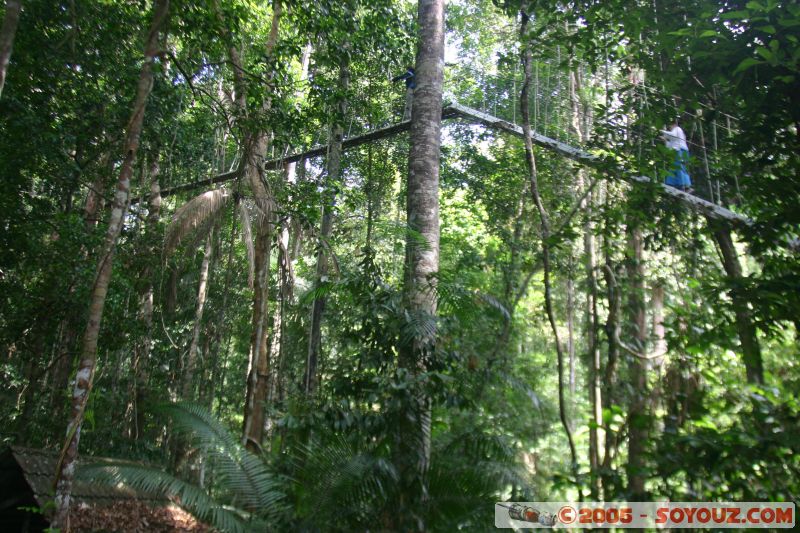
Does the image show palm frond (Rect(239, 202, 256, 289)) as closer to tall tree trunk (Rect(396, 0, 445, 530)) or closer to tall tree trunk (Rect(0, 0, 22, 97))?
tall tree trunk (Rect(396, 0, 445, 530))

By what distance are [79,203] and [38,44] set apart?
5.12 m

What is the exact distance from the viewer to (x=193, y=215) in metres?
6.40

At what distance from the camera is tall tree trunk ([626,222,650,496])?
2688 millimetres

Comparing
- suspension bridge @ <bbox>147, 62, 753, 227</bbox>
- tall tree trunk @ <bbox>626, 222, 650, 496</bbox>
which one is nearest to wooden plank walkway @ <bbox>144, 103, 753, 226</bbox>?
suspension bridge @ <bbox>147, 62, 753, 227</bbox>

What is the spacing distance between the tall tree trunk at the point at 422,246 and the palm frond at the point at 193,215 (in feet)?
8.63

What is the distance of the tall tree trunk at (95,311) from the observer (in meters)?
3.73

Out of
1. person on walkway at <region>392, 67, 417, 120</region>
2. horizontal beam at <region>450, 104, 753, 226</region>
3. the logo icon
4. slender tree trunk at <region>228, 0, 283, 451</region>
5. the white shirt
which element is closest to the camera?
the logo icon

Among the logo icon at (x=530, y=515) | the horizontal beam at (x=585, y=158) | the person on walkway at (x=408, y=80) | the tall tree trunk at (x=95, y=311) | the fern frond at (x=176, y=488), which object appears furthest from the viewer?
the person on walkway at (x=408, y=80)

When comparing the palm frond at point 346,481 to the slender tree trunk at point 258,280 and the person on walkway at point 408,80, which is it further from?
the person on walkway at point 408,80

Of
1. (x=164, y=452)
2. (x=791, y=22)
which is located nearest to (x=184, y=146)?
(x=164, y=452)

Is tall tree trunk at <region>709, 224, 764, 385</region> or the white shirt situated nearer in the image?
tall tree trunk at <region>709, 224, 764, 385</region>

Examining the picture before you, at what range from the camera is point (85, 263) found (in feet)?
22.1

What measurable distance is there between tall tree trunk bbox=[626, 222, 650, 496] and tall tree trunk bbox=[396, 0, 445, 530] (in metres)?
1.28

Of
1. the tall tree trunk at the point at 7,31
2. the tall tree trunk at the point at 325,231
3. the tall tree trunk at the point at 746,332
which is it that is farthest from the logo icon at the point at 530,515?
the tall tree trunk at the point at 7,31
